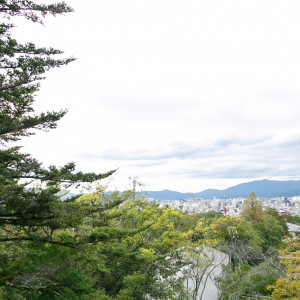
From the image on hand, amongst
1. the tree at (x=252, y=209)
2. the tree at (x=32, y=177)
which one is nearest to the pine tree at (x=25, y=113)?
the tree at (x=32, y=177)

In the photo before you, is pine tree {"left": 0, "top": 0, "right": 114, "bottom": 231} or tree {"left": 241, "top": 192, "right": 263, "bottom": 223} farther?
tree {"left": 241, "top": 192, "right": 263, "bottom": 223}

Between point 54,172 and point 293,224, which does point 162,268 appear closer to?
point 54,172

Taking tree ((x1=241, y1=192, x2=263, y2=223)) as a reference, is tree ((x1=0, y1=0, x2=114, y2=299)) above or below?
above

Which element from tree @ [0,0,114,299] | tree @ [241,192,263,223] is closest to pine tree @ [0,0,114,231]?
tree @ [0,0,114,299]

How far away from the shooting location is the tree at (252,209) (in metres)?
35.3

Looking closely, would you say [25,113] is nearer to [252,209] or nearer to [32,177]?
[32,177]

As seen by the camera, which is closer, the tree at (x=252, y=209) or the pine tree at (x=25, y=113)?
the pine tree at (x=25, y=113)

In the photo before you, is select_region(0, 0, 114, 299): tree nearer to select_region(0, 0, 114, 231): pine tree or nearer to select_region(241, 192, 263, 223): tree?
select_region(0, 0, 114, 231): pine tree

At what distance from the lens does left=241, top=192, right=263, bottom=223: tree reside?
116 ft

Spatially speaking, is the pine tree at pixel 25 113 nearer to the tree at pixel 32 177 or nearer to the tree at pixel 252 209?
the tree at pixel 32 177

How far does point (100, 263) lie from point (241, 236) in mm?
19285

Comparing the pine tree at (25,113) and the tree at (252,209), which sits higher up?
the pine tree at (25,113)

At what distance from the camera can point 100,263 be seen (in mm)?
7387

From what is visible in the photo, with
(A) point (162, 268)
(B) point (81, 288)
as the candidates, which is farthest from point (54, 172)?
(A) point (162, 268)
